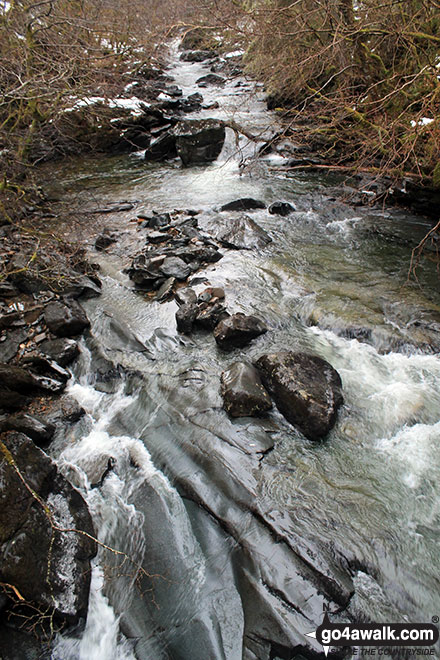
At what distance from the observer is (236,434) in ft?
11.7

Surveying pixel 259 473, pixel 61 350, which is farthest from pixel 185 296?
pixel 259 473

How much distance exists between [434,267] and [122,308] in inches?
195

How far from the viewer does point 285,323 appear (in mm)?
5102

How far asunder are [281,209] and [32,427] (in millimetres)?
6462

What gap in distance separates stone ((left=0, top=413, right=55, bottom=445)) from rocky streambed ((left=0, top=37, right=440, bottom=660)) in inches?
1.2

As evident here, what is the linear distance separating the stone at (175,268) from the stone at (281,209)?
2876mm

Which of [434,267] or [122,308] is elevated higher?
[122,308]

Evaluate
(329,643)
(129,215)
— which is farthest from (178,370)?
(129,215)

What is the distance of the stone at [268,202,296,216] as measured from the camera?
800cm

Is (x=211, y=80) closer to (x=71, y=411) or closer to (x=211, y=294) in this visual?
(x=211, y=294)

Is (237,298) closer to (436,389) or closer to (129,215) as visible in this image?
(436,389)

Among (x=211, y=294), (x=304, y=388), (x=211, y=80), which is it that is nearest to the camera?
(x=304, y=388)

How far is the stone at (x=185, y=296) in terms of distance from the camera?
5461 millimetres

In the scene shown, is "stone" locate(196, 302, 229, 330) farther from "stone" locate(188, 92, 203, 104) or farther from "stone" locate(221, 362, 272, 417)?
"stone" locate(188, 92, 203, 104)
